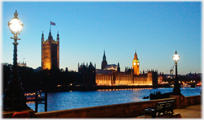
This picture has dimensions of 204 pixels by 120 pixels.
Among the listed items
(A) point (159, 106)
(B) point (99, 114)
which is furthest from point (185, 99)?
(B) point (99, 114)

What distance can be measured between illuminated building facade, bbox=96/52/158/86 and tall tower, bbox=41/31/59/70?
18.9m

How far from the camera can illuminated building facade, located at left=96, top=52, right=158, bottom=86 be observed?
11216 cm

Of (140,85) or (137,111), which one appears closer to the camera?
(137,111)

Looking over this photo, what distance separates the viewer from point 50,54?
105312mm

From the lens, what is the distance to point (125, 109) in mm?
8336

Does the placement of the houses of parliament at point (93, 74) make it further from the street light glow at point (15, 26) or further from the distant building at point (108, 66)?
the street light glow at point (15, 26)

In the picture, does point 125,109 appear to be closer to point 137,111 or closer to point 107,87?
point 137,111

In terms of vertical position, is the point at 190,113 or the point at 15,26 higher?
the point at 15,26

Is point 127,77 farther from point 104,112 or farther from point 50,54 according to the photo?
point 104,112

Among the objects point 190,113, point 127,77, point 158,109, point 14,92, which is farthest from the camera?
point 127,77

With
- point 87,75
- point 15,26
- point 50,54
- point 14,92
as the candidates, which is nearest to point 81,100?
point 14,92

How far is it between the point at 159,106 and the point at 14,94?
4.07m

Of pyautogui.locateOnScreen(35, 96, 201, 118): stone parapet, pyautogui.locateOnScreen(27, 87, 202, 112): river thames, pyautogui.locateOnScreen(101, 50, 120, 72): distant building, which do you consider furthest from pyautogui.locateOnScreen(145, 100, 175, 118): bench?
pyautogui.locateOnScreen(101, 50, 120, 72): distant building

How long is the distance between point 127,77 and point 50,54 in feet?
123
